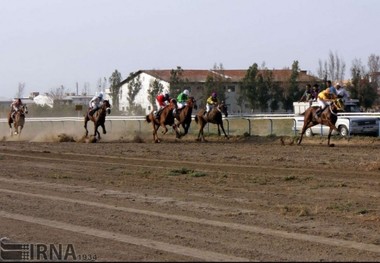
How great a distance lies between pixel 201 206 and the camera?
13906mm

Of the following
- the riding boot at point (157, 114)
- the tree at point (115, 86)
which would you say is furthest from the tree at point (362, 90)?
the riding boot at point (157, 114)

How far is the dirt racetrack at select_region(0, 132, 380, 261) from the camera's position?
32.6 feet

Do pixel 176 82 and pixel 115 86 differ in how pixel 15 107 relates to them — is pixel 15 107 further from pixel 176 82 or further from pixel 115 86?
pixel 115 86

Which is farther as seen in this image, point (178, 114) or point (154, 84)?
point (154, 84)

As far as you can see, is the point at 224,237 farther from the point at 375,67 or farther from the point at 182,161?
the point at 375,67

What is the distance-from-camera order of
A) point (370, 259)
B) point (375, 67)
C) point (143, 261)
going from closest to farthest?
point (143, 261)
point (370, 259)
point (375, 67)

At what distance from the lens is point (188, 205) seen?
14062mm

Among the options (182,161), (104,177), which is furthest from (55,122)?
(104,177)

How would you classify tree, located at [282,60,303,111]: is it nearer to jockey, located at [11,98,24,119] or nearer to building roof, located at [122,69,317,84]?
building roof, located at [122,69,317,84]

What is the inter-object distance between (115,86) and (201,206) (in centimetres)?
7343

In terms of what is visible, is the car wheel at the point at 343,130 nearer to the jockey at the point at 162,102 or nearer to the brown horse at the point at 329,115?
the brown horse at the point at 329,115

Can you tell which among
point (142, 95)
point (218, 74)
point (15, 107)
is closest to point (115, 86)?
point (142, 95)

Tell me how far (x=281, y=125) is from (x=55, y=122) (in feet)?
63.4

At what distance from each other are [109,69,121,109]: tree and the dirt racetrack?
190 ft
